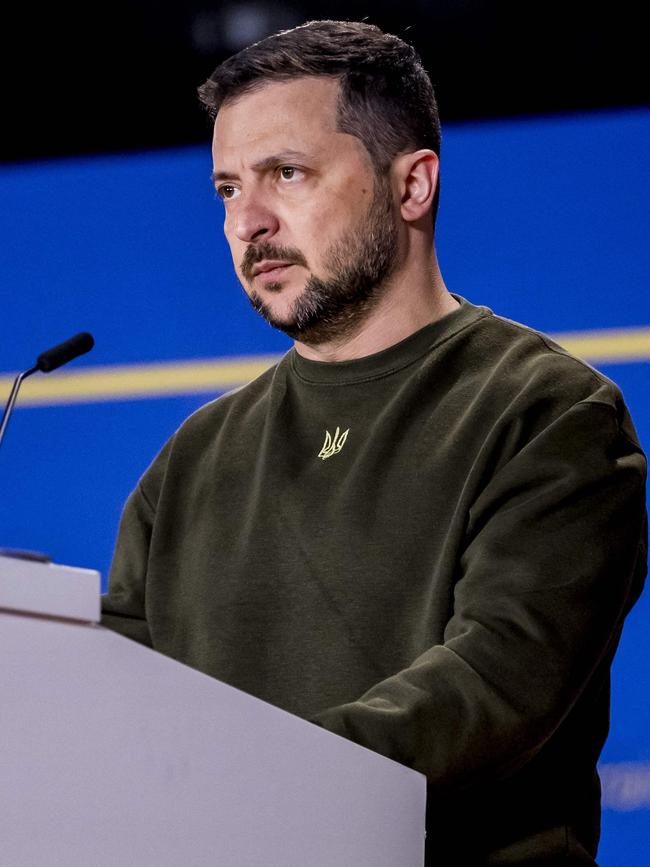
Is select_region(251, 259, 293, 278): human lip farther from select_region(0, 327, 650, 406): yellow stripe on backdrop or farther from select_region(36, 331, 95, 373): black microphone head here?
select_region(0, 327, 650, 406): yellow stripe on backdrop

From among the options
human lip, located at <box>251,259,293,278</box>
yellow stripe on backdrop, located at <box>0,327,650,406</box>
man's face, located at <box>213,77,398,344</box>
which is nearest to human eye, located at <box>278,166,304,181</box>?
man's face, located at <box>213,77,398,344</box>

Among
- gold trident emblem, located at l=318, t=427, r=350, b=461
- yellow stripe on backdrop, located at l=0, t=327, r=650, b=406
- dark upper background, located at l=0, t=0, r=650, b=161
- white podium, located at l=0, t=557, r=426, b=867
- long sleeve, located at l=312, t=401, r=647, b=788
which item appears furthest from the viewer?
yellow stripe on backdrop, located at l=0, t=327, r=650, b=406

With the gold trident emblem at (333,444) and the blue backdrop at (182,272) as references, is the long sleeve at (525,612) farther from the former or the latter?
the blue backdrop at (182,272)

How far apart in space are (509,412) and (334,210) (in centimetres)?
41

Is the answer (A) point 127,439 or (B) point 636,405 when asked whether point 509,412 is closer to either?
(B) point 636,405

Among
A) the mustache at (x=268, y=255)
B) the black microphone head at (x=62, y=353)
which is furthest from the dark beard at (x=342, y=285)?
the black microphone head at (x=62, y=353)

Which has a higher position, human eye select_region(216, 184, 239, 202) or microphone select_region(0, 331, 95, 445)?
human eye select_region(216, 184, 239, 202)

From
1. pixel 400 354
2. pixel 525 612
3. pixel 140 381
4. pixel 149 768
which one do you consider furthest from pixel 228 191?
pixel 140 381

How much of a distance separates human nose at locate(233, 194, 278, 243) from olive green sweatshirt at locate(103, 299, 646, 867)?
19cm

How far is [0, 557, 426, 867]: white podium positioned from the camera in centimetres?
88

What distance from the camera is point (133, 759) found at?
36.4 inches

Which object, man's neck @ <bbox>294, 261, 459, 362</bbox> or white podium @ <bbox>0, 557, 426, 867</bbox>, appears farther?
man's neck @ <bbox>294, 261, 459, 362</bbox>

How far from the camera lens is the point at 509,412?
1.60 m

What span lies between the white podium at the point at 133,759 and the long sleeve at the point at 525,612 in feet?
0.73
